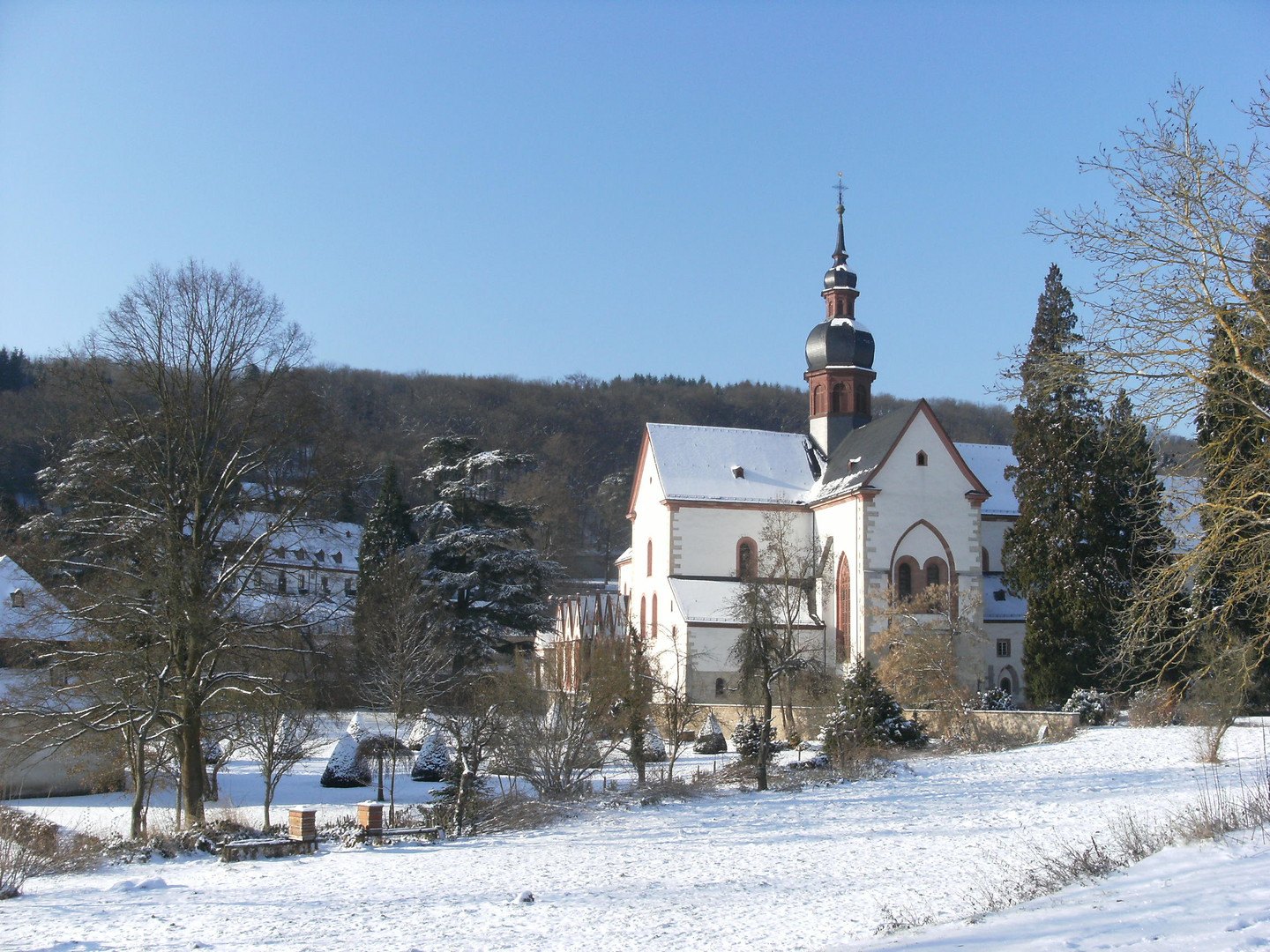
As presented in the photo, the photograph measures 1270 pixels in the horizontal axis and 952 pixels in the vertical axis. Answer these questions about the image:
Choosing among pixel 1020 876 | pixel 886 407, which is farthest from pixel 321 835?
pixel 886 407

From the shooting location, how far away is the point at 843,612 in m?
36.9

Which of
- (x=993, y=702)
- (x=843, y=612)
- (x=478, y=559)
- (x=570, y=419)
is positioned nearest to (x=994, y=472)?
(x=843, y=612)

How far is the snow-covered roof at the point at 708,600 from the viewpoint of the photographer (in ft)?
121

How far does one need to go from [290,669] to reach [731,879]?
15.2 m

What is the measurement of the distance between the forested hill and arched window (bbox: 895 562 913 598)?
116 feet

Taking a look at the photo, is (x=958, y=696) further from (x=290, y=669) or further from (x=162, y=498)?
(x=162, y=498)

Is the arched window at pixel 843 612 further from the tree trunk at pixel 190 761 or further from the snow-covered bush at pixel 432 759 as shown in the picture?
the tree trunk at pixel 190 761

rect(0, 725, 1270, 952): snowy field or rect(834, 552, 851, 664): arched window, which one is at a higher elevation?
rect(834, 552, 851, 664): arched window

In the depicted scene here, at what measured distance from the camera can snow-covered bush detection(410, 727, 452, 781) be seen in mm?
25234

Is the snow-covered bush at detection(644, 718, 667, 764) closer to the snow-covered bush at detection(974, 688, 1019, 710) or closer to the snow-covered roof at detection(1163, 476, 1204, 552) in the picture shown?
the snow-covered bush at detection(974, 688, 1019, 710)

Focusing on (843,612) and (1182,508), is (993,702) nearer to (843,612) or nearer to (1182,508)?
(843,612)

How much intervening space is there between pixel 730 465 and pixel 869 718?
724 inches

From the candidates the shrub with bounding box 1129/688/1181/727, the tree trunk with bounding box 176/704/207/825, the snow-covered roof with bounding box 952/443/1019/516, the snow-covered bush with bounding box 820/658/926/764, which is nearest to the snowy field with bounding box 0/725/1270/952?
the tree trunk with bounding box 176/704/207/825

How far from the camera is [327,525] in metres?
20.4
